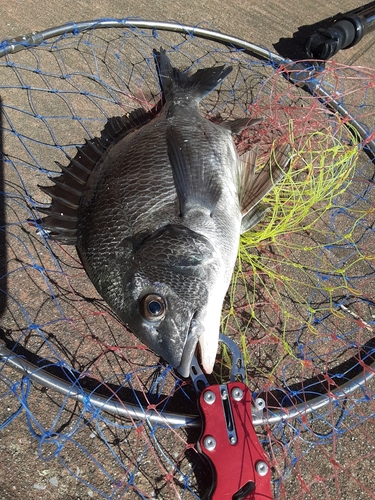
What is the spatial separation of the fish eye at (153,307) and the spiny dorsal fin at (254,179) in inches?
32.0

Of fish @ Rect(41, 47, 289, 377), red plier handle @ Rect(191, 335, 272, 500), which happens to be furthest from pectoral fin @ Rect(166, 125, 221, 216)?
red plier handle @ Rect(191, 335, 272, 500)

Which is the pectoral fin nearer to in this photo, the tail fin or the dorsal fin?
the dorsal fin

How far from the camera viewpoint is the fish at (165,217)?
1904 millimetres

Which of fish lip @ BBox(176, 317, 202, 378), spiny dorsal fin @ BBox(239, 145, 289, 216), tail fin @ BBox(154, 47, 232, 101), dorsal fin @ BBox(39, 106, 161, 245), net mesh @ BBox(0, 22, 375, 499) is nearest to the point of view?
fish lip @ BBox(176, 317, 202, 378)

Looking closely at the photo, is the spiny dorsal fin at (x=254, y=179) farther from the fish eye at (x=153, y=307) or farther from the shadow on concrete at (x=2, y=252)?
the shadow on concrete at (x=2, y=252)

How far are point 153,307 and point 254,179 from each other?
1.06m

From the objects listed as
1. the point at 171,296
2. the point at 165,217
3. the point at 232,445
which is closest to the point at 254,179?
the point at 165,217

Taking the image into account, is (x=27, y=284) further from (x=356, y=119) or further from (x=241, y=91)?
(x=356, y=119)

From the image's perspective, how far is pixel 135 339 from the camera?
2320 mm

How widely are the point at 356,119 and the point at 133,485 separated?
2810 mm

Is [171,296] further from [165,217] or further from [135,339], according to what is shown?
[135,339]

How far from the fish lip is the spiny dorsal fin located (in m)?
0.81

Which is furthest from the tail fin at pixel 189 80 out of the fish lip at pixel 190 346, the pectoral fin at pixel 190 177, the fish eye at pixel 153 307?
the fish lip at pixel 190 346

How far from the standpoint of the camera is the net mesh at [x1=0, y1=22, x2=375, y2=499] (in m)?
2.07
